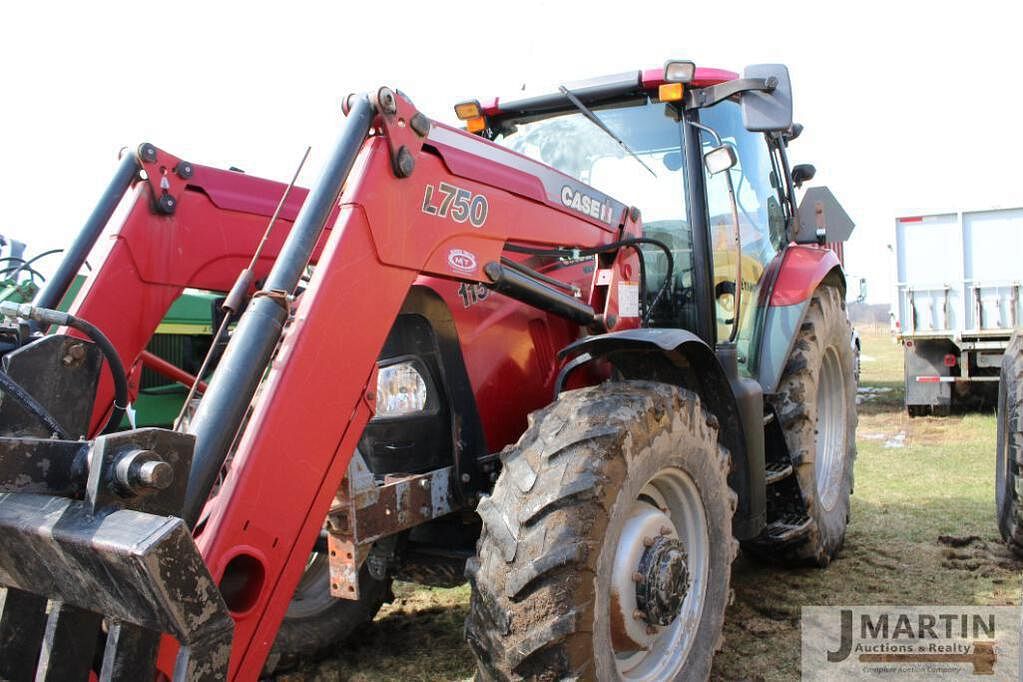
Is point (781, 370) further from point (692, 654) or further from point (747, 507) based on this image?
point (692, 654)

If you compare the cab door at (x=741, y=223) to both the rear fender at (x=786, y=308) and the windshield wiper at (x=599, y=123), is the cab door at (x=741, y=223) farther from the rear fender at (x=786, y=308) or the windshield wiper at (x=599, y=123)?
the windshield wiper at (x=599, y=123)

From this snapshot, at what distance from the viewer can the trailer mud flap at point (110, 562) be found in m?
1.71

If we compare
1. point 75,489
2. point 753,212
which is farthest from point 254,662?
point 753,212

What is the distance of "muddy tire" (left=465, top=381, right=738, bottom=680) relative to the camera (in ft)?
7.79

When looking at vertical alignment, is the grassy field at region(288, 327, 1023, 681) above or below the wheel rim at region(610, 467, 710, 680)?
below

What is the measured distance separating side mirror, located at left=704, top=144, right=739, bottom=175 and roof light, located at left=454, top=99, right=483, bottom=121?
1.13 meters

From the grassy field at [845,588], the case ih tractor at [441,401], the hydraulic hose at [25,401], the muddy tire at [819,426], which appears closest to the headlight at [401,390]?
the case ih tractor at [441,401]

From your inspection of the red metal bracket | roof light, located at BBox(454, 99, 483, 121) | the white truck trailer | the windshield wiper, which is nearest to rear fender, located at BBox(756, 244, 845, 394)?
the windshield wiper

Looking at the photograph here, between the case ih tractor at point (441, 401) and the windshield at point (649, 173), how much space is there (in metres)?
0.01

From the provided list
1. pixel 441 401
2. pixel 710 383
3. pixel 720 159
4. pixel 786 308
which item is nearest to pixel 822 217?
pixel 786 308

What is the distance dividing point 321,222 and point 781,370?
2.72 metres

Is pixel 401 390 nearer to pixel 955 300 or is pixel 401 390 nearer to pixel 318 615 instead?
pixel 318 615

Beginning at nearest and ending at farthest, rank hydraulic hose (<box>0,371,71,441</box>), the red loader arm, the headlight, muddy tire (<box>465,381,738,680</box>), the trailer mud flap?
the trailer mud flap < hydraulic hose (<box>0,371,71,441</box>) < the red loader arm < muddy tire (<box>465,381,738,680</box>) < the headlight

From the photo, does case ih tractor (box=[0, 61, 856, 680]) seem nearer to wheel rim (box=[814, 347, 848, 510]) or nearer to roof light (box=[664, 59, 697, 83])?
roof light (box=[664, 59, 697, 83])
